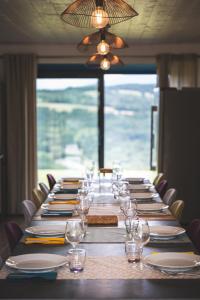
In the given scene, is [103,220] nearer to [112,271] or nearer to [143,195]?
[112,271]

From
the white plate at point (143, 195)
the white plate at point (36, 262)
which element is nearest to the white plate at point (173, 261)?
the white plate at point (36, 262)

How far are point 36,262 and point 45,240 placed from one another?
465mm

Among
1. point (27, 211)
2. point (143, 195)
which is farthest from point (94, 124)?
point (27, 211)

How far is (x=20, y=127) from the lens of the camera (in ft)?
24.3

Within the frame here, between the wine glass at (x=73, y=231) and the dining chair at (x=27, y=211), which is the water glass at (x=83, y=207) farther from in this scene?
the dining chair at (x=27, y=211)

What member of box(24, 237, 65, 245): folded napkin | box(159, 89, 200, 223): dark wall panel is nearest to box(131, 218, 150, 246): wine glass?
box(24, 237, 65, 245): folded napkin

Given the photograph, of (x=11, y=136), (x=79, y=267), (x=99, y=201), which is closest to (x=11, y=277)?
(x=79, y=267)

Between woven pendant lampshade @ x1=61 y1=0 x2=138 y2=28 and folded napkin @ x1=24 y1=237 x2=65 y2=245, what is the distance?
1332 mm

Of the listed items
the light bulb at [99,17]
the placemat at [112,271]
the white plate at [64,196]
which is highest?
the light bulb at [99,17]

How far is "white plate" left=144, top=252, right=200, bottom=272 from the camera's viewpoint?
7.21ft

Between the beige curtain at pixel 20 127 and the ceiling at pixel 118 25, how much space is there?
41 cm

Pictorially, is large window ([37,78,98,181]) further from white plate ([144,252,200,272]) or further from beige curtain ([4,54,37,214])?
white plate ([144,252,200,272])

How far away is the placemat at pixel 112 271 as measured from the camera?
2148mm

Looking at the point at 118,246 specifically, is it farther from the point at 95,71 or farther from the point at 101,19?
the point at 95,71
